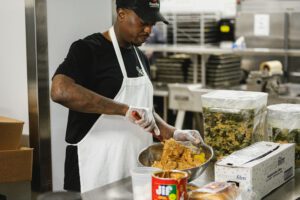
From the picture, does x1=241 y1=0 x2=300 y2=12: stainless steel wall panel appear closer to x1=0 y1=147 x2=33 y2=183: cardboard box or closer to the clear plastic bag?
x1=0 y1=147 x2=33 y2=183: cardboard box

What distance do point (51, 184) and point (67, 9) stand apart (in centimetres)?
94

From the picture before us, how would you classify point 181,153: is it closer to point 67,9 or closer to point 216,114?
point 216,114

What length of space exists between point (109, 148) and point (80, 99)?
0.35 metres

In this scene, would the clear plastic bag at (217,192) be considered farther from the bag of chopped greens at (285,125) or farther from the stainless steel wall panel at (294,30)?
the stainless steel wall panel at (294,30)

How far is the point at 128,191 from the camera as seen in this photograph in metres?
2.01

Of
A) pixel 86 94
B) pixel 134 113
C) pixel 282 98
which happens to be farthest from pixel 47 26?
pixel 282 98

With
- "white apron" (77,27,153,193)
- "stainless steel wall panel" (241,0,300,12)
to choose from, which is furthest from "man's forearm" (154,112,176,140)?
"stainless steel wall panel" (241,0,300,12)

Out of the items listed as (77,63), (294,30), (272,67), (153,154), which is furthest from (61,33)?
(294,30)

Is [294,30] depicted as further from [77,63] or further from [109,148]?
[77,63]

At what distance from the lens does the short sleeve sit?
2318mm

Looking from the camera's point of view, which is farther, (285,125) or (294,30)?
(294,30)

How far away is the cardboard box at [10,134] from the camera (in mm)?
2326

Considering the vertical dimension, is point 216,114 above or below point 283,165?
above

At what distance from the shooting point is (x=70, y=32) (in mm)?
2742
